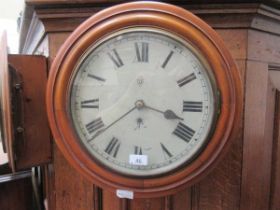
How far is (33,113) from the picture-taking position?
2.09 feet

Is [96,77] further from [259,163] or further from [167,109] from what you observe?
[259,163]

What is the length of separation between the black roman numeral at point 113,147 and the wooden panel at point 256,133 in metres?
0.32

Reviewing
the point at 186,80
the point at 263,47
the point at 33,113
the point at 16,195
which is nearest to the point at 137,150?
the point at 186,80

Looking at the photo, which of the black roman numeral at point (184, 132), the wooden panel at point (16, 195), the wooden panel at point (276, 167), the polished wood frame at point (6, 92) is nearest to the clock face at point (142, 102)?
the black roman numeral at point (184, 132)

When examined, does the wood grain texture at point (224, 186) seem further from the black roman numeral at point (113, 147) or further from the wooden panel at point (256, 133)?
the black roman numeral at point (113, 147)

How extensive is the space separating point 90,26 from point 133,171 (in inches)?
12.4

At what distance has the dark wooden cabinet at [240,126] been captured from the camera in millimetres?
588

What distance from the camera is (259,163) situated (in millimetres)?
664

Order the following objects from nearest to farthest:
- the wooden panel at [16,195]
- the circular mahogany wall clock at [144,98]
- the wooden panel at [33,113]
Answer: the circular mahogany wall clock at [144,98], the wooden panel at [33,113], the wooden panel at [16,195]

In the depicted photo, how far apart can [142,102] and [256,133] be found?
32 centimetres

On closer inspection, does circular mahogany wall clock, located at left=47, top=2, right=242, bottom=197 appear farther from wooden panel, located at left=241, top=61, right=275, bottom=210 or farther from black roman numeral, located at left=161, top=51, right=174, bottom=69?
wooden panel, located at left=241, top=61, right=275, bottom=210

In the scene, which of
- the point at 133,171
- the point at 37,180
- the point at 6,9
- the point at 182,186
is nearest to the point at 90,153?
the point at 133,171

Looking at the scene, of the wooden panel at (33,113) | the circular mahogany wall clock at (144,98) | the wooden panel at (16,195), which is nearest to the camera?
the circular mahogany wall clock at (144,98)

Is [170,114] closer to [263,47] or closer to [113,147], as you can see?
[113,147]
